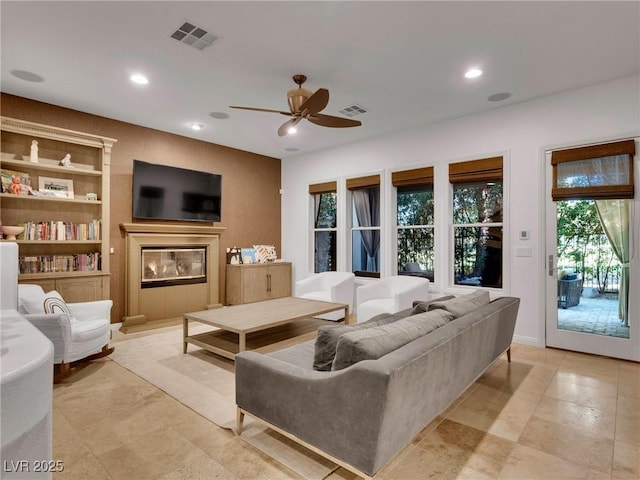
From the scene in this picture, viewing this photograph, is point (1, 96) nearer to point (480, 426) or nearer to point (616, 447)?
point (480, 426)

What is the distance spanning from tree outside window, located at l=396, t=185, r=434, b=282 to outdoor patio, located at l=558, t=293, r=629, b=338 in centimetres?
174

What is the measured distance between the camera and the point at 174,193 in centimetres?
Result: 552

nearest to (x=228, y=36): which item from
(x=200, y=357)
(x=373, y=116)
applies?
(x=373, y=116)

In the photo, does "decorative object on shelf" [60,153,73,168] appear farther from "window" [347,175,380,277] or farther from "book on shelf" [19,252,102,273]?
"window" [347,175,380,277]

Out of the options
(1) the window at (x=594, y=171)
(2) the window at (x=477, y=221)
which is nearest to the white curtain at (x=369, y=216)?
(2) the window at (x=477, y=221)

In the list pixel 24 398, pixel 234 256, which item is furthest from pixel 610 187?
pixel 234 256

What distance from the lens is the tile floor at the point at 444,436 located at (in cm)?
192

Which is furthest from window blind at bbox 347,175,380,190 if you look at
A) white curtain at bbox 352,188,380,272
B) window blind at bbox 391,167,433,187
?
window blind at bbox 391,167,433,187

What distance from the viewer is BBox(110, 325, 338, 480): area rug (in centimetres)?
203

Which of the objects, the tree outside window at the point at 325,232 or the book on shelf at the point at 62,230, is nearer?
the book on shelf at the point at 62,230

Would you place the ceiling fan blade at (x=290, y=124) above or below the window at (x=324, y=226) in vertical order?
above

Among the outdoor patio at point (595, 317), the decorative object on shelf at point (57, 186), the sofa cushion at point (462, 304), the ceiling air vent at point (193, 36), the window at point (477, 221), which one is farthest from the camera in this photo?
the window at point (477, 221)

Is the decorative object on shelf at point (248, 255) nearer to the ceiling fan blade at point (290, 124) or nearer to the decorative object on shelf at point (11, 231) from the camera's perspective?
the ceiling fan blade at point (290, 124)

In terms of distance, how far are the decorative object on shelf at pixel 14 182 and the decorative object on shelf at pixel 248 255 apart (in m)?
3.15
